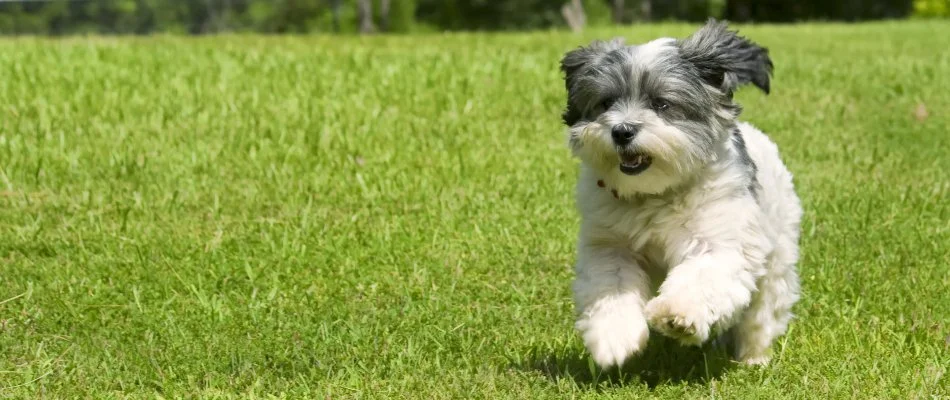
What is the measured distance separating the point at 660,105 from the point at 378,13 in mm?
67993

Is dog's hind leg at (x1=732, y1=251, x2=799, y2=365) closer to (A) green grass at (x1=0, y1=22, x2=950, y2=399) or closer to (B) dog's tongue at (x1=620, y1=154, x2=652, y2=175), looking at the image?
(A) green grass at (x1=0, y1=22, x2=950, y2=399)

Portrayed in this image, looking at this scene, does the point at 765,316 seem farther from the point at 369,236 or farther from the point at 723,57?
the point at 369,236

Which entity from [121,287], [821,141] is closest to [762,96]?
[821,141]

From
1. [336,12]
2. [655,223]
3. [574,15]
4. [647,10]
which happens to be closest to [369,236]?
[655,223]

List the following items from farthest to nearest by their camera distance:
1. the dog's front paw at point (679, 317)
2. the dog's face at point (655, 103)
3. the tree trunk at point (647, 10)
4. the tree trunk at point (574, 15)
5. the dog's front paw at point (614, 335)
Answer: the tree trunk at point (647, 10), the tree trunk at point (574, 15), the dog's face at point (655, 103), the dog's front paw at point (614, 335), the dog's front paw at point (679, 317)

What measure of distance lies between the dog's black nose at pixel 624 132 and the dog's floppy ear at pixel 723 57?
0.54 meters

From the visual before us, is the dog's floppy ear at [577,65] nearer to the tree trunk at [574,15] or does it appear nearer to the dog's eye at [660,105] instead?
the dog's eye at [660,105]

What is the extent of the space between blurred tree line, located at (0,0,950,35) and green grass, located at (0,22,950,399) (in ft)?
109

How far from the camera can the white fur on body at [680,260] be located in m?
4.60

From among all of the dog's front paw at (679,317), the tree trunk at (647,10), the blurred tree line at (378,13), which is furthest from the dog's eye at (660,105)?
the tree trunk at (647,10)

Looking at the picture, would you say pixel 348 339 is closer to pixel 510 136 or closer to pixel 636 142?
pixel 636 142

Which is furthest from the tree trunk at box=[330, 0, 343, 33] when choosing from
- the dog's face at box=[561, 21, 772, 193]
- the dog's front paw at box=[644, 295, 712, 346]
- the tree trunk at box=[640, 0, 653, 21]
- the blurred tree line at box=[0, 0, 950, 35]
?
the dog's front paw at box=[644, 295, 712, 346]

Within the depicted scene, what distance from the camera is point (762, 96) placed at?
12.8m

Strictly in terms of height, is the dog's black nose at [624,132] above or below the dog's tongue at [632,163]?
above
